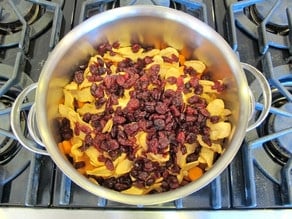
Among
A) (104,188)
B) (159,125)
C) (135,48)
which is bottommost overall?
(104,188)

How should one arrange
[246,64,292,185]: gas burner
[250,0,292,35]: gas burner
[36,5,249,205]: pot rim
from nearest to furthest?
[36,5,249,205]: pot rim → [246,64,292,185]: gas burner → [250,0,292,35]: gas burner

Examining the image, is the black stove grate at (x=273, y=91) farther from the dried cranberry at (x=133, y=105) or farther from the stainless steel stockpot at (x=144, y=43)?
the dried cranberry at (x=133, y=105)

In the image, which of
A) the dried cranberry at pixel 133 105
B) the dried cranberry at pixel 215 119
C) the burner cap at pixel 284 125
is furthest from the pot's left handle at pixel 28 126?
the burner cap at pixel 284 125

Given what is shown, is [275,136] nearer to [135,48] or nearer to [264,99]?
[264,99]

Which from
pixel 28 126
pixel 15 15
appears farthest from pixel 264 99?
pixel 15 15

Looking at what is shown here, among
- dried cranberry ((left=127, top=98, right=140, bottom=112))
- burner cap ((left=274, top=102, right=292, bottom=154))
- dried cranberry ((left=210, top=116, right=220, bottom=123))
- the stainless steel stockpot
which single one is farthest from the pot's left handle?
burner cap ((left=274, top=102, right=292, bottom=154))

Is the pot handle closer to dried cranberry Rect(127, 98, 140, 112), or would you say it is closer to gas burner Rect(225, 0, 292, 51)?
gas burner Rect(225, 0, 292, 51)

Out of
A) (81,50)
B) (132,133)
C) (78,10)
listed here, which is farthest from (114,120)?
(78,10)
